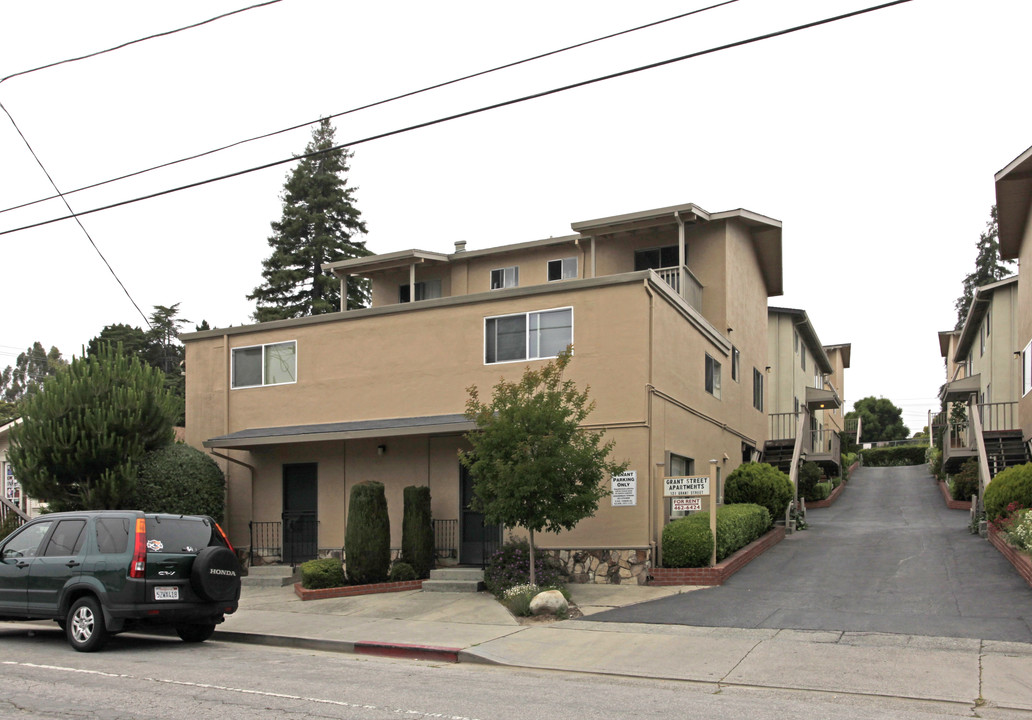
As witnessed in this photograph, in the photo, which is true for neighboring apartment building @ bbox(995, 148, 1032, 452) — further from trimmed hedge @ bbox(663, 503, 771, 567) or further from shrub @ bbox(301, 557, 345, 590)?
shrub @ bbox(301, 557, 345, 590)

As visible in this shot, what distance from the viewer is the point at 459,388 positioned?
1886cm

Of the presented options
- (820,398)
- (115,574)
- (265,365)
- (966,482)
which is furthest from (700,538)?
(820,398)

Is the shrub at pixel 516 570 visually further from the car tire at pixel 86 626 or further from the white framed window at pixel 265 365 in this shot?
the white framed window at pixel 265 365

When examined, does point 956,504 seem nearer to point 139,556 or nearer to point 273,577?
point 273,577

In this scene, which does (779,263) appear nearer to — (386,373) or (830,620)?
(386,373)

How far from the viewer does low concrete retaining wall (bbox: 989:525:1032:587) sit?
14336mm

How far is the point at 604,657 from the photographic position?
11.2 metres

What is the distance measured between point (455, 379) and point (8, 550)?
8649 millimetres

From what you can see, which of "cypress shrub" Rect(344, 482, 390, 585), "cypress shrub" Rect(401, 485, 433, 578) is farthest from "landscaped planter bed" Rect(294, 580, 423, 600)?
"cypress shrub" Rect(401, 485, 433, 578)

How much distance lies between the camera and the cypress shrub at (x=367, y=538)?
17.3 meters

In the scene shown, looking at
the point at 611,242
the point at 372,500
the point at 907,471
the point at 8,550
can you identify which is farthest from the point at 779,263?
the point at 8,550

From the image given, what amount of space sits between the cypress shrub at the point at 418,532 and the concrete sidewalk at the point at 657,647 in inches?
76.1

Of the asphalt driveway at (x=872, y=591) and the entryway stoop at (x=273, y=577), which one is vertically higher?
the asphalt driveway at (x=872, y=591)

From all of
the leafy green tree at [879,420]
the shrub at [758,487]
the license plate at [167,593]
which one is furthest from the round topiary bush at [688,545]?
the leafy green tree at [879,420]
